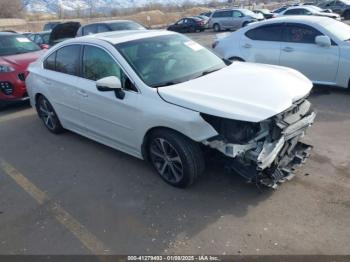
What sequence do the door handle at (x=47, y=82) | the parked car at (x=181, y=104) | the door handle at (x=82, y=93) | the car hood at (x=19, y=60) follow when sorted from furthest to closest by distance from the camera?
the car hood at (x=19, y=60) → the door handle at (x=47, y=82) → the door handle at (x=82, y=93) → the parked car at (x=181, y=104)

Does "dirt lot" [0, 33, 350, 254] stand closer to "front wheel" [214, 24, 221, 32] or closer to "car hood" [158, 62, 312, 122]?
"car hood" [158, 62, 312, 122]

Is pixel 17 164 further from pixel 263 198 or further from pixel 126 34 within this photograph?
pixel 263 198

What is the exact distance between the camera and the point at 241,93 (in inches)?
156

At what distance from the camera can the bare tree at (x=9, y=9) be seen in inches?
2425

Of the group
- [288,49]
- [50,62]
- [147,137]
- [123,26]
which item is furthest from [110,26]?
[147,137]

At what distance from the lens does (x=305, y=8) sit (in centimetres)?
2298

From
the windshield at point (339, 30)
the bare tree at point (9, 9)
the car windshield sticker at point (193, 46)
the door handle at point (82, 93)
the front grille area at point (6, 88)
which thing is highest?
the car windshield sticker at point (193, 46)

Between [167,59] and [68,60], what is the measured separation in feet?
5.64

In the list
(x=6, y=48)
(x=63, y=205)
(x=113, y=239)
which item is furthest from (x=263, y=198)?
(x=6, y=48)

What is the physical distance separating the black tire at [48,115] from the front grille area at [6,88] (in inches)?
72.1

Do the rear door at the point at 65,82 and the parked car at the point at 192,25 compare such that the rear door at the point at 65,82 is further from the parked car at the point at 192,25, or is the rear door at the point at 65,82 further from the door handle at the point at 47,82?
the parked car at the point at 192,25

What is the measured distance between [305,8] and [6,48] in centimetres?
1931

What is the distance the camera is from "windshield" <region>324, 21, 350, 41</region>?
7.37 m

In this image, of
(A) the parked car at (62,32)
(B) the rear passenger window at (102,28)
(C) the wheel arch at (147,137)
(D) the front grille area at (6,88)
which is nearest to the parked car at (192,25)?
(A) the parked car at (62,32)
